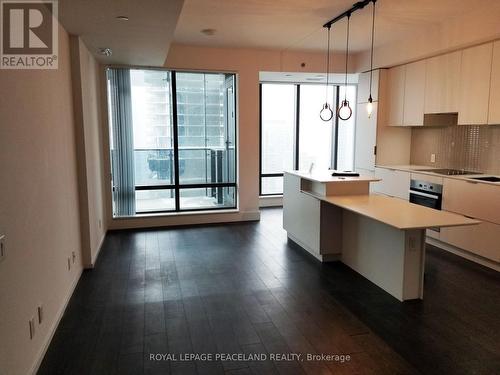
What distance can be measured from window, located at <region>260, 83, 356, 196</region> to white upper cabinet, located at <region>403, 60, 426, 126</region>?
2326mm

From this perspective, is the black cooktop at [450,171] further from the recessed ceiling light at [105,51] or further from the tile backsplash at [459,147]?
the recessed ceiling light at [105,51]

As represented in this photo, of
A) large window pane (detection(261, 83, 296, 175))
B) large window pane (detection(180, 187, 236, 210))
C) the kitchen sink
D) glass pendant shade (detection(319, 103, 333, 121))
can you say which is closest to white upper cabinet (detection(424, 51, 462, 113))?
the kitchen sink

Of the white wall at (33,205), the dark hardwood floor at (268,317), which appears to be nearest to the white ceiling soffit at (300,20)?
the white wall at (33,205)

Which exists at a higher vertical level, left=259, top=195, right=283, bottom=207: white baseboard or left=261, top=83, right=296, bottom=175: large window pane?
left=261, top=83, right=296, bottom=175: large window pane

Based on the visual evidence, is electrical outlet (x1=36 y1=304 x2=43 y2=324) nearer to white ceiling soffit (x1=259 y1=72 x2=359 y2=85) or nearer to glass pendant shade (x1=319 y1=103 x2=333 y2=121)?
glass pendant shade (x1=319 y1=103 x2=333 y2=121)

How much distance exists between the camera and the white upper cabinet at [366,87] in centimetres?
633

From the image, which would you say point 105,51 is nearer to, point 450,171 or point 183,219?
point 183,219

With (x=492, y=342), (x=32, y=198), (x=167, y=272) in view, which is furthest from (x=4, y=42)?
(x=492, y=342)

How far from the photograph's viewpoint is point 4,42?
96.3 inches

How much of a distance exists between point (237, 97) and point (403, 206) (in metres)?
3.59

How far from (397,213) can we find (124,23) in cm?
309

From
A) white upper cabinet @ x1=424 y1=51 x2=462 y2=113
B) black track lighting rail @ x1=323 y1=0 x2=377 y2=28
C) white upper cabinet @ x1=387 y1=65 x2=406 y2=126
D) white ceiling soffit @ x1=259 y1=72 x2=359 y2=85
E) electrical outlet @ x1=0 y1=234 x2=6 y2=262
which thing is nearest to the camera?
electrical outlet @ x1=0 y1=234 x2=6 y2=262

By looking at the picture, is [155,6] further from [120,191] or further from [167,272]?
Result: [120,191]

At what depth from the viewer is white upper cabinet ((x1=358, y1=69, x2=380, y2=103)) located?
633cm
